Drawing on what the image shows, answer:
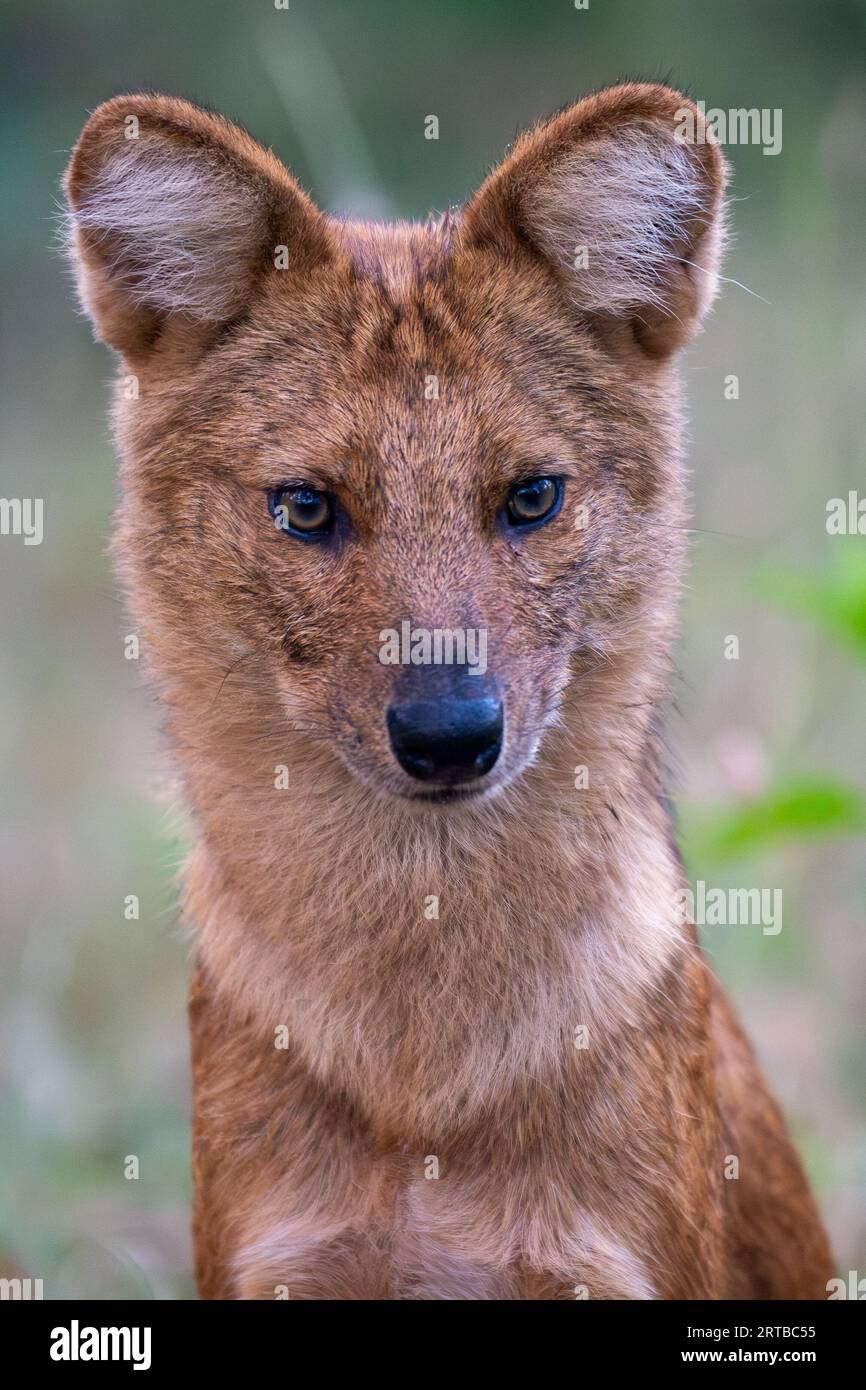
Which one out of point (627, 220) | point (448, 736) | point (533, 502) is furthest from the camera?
point (627, 220)

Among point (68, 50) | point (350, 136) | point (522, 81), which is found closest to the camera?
point (350, 136)

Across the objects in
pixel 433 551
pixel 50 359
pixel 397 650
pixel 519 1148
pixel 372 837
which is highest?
pixel 50 359

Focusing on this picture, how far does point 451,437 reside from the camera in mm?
4383

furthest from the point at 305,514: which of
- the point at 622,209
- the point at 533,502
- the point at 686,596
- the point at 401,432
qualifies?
the point at 686,596

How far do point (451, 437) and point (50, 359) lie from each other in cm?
758

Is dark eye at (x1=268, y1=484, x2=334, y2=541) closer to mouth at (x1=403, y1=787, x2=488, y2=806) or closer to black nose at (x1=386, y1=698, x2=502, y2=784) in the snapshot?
black nose at (x1=386, y1=698, x2=502, y2=784)

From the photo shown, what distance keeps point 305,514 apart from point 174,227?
92 centimetres

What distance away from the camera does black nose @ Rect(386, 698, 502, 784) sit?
406 cm

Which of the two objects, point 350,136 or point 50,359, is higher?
point 50,359

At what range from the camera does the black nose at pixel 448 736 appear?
4059mm

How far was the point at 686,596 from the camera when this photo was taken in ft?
17.2

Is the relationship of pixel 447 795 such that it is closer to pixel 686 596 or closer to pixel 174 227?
pixel 686 596
